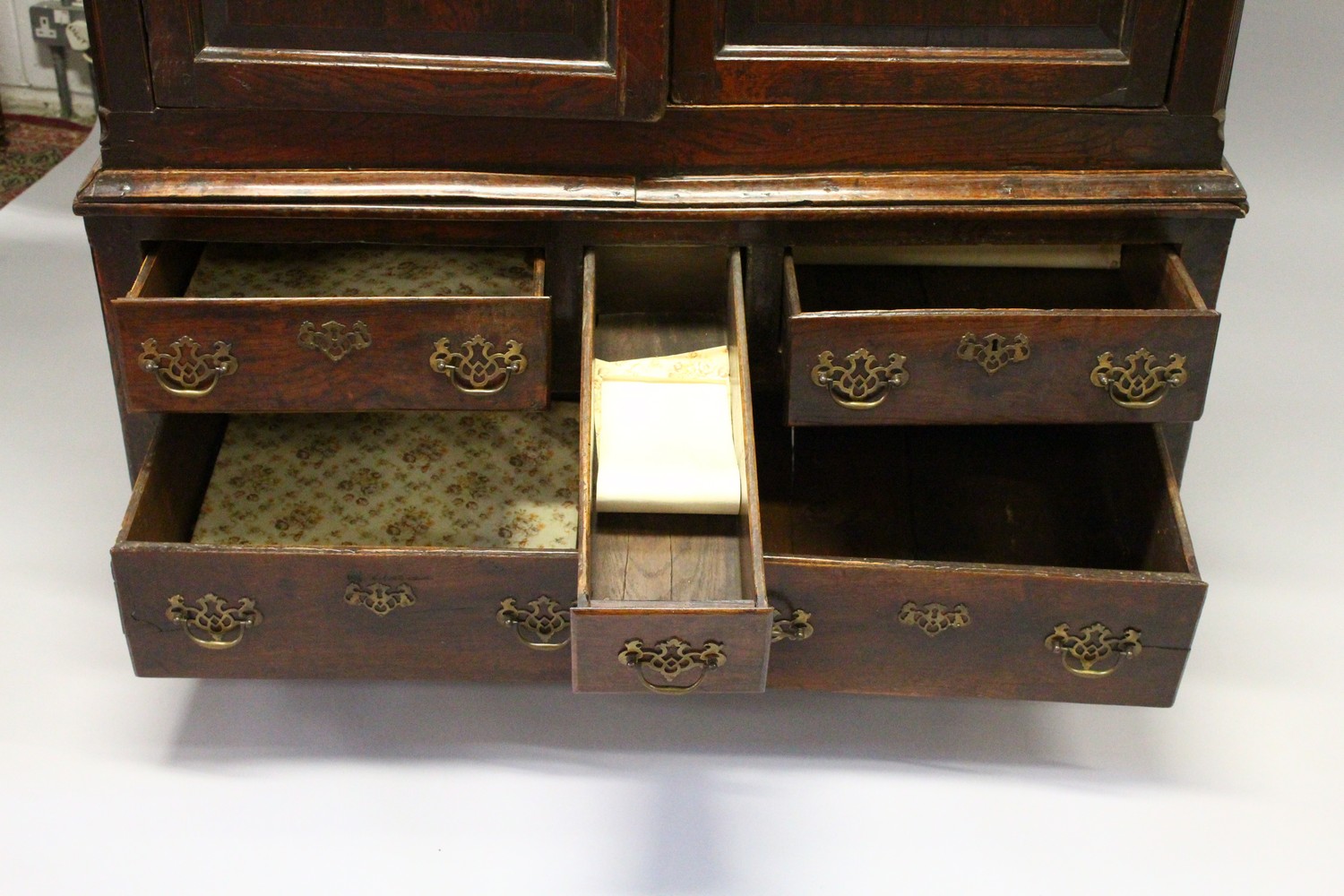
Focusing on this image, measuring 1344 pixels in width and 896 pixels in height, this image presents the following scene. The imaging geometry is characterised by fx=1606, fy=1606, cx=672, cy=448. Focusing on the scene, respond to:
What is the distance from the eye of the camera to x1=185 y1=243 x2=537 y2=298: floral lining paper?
2.09 m

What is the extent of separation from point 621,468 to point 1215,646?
947 millimetres

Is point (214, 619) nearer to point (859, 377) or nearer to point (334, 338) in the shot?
point (334, 338)

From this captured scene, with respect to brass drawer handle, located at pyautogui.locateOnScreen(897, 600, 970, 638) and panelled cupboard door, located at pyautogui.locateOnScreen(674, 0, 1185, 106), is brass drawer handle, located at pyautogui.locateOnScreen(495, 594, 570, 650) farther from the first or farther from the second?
panelled cupboard door, located at pyautogui.locateOnScreen(674, 0, 1185, 106)

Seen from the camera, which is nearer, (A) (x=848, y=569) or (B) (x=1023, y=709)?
(A) (x=848, y=569)

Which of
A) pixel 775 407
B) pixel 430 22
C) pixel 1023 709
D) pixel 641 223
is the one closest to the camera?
pixel 430 22

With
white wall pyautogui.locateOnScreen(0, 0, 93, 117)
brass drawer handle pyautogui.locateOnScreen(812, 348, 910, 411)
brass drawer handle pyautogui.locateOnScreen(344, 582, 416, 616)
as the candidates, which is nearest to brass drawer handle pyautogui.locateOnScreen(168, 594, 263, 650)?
brass drawer handle pyautogui.locateOnScreen(344, 582, 416, 616)

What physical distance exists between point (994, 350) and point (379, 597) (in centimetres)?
78

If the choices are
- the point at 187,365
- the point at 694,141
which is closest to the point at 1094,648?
the point at 694,141

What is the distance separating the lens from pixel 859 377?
1.88m

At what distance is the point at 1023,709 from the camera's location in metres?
2.18

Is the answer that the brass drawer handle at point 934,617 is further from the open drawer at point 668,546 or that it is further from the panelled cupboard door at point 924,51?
the panelled cupboard door at point 924,51

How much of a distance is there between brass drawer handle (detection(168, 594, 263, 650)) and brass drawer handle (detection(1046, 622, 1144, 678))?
0.95 meters

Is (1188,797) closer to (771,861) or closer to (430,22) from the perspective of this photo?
(771,861)

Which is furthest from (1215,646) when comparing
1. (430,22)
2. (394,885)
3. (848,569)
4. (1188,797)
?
(430,22)
